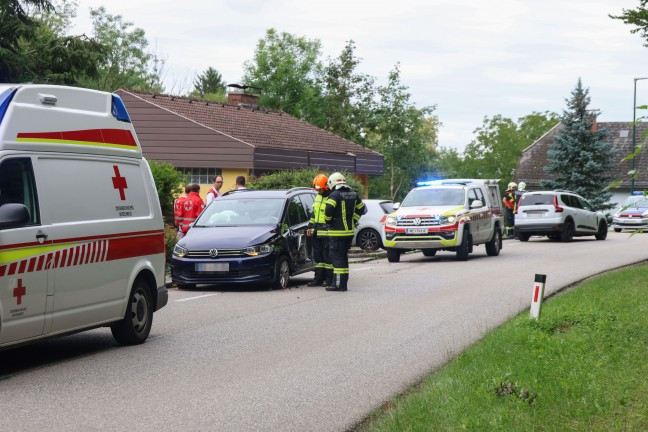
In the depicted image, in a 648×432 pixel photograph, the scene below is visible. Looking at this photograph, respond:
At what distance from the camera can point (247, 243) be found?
1748 cm

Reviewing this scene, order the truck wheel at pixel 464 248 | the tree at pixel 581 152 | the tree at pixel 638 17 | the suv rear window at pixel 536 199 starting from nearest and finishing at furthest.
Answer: the tree at pixel 638 17, the truck wheel at pixel 464 248, the suv rear window at pixel 536 199, the tree at pixel 581 152

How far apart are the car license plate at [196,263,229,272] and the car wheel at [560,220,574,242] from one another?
2113 cm

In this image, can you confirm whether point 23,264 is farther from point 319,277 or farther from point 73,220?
point 319,277

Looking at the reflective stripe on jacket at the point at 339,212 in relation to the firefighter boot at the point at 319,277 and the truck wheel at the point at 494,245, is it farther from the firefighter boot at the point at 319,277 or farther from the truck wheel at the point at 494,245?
the truck wheel at the point at 494,245

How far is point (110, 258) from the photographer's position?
418 inches

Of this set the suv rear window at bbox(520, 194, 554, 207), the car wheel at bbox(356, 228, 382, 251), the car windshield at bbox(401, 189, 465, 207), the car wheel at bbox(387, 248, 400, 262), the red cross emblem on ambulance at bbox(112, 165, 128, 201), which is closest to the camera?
the red cross emblem on ambulance at bbox(112, 165, 128, 201)

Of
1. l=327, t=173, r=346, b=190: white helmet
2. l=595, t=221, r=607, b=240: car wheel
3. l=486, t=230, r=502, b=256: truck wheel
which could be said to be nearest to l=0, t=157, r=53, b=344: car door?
l=327, t=173, r=346, b=190: white helmet

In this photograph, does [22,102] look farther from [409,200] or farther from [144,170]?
[409,200]

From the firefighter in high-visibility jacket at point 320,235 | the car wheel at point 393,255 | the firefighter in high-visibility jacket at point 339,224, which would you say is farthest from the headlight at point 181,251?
the car wheel at point 393,255

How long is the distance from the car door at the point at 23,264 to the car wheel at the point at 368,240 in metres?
21.6

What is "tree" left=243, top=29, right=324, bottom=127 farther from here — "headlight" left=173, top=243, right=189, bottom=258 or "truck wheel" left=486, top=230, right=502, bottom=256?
"headlight" left=173, top=243, right=189, bottom=258

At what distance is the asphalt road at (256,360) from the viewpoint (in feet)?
24.8

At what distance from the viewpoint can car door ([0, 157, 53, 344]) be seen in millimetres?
8875

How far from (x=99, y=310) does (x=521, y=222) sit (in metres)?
27.4
